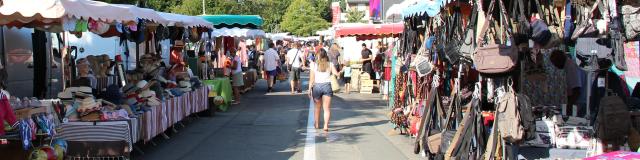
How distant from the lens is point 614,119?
19.4ft

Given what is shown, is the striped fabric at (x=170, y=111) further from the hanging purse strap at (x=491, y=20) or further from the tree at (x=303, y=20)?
the tree at (x=303, y=20)

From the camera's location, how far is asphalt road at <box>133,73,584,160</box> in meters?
9.47

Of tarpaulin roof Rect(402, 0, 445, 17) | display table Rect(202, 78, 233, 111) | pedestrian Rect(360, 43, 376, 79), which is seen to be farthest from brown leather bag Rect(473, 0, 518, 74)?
pedestrian Rect(360, 43, 376, 79)

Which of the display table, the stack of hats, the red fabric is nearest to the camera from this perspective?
the red fabric

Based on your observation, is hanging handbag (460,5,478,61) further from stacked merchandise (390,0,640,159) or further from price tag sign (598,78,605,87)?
price tag sign (598,78,605,87)

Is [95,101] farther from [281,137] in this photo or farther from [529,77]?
[529,77]

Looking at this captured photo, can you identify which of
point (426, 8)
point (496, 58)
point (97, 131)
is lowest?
point (97, 131)

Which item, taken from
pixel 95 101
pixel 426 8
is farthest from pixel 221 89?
pixel 426 8

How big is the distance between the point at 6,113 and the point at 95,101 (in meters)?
1.85

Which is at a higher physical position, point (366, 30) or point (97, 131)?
point (366, 30)

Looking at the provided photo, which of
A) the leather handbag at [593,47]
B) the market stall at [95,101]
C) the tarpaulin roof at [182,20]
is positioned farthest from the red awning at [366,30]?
the leather handbag at [593,47]

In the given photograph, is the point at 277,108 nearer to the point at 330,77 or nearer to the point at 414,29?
the point at 330,77

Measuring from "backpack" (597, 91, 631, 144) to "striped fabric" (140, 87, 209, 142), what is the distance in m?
5.93

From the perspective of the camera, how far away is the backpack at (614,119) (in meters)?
5.91
